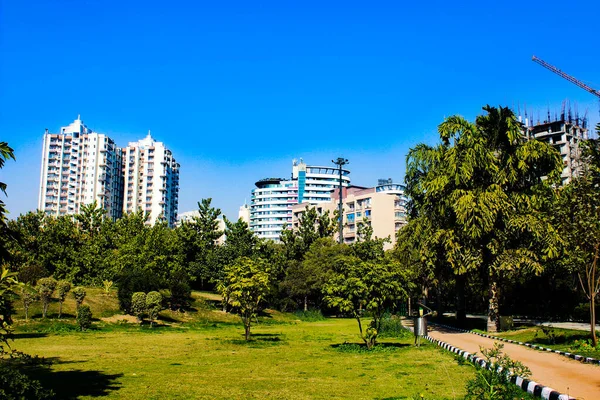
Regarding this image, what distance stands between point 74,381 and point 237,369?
15.0ft

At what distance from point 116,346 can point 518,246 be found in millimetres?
21806

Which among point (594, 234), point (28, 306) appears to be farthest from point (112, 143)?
point (594, 234)

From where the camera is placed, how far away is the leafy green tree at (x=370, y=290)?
64.6ft

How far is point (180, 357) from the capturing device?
59.3ft

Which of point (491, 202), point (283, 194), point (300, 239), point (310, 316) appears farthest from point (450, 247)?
point (283, 194)

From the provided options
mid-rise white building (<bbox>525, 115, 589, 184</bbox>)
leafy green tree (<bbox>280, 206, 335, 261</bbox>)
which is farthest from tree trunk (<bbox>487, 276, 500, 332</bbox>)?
mid-rise white building (<bbox>525, 115, 589, 184</bbox>)

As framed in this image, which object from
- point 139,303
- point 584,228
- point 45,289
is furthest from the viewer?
point 139,303

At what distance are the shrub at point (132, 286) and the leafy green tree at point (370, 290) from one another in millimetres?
21982

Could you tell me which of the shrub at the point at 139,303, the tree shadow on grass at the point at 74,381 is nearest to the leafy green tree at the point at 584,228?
the tree shadow on grass at the point at 74,381

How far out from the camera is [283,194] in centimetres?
18238

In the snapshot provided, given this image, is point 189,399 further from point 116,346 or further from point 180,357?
point 116,346

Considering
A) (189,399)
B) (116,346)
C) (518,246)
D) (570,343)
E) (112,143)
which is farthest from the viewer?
(112,143)

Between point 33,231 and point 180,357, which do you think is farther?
point 33,231

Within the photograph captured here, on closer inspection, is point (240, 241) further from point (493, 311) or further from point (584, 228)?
point (584, 228)
